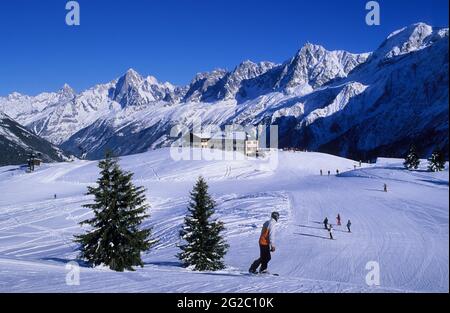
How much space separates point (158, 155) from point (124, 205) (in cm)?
9534

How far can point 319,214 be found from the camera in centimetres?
4566

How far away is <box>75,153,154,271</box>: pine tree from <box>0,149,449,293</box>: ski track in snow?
1758 millimetres

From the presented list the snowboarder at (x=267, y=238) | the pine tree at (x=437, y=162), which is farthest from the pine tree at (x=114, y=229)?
the pine tree at (x=437, y=162)

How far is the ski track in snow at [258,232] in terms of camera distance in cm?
1309

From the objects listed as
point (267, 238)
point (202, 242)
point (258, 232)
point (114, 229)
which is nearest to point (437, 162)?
point (258, 232)

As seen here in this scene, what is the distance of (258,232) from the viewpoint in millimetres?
40906

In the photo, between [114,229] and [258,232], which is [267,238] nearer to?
[114,229]

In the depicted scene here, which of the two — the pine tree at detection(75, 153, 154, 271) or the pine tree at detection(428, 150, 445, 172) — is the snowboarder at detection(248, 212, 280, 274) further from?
the pine tree at detection(428, 150, 445, 172)

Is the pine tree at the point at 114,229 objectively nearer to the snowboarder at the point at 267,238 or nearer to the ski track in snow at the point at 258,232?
the ski track in snow at the point at 258,232

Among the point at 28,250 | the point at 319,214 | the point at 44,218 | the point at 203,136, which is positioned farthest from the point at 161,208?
the point at 203,136

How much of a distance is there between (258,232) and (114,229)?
2001cm

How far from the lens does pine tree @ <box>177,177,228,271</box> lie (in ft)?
90.7

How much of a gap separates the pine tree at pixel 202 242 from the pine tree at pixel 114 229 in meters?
5.01
